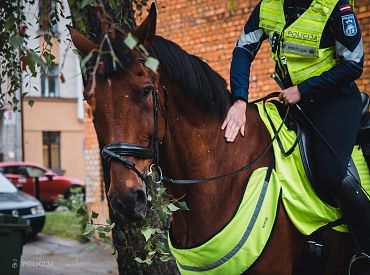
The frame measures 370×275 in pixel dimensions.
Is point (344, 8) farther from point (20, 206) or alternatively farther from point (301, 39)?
point (20, 206)

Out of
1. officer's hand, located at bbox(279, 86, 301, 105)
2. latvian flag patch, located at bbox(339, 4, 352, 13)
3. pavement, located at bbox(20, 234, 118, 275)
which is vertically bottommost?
pavement, located at bbox(20, 234, 118, 275)

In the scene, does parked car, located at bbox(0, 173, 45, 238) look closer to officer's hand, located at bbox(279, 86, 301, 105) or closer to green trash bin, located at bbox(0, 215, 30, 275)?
green trash bin, located at bbox(0, 215, 30, 275)

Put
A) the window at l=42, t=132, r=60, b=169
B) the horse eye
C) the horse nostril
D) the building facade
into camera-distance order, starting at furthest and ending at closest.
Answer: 1. the window at l=42, t=132, r=60, b=169
2. the building facade
3. the horse eye
4. the horse nostril

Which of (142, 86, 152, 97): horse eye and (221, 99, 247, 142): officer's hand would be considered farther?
(221, 99, 247, 142): officer's hand

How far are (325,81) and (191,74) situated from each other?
2.51ft

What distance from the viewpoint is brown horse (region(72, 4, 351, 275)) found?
8.55 feet

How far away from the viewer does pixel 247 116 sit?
3.18 m

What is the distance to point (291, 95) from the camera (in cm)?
314

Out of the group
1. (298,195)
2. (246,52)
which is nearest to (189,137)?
(298,195)

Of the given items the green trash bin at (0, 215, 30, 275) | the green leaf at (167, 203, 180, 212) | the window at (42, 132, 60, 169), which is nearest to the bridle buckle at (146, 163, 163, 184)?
the green leaf at (167, 203, 180, 212)

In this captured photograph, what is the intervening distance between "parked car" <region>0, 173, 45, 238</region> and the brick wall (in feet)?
14.1

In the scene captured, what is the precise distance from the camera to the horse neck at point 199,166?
2.92m

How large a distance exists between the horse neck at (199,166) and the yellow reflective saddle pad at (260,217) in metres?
0.06

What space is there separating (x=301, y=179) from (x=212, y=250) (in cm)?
64
